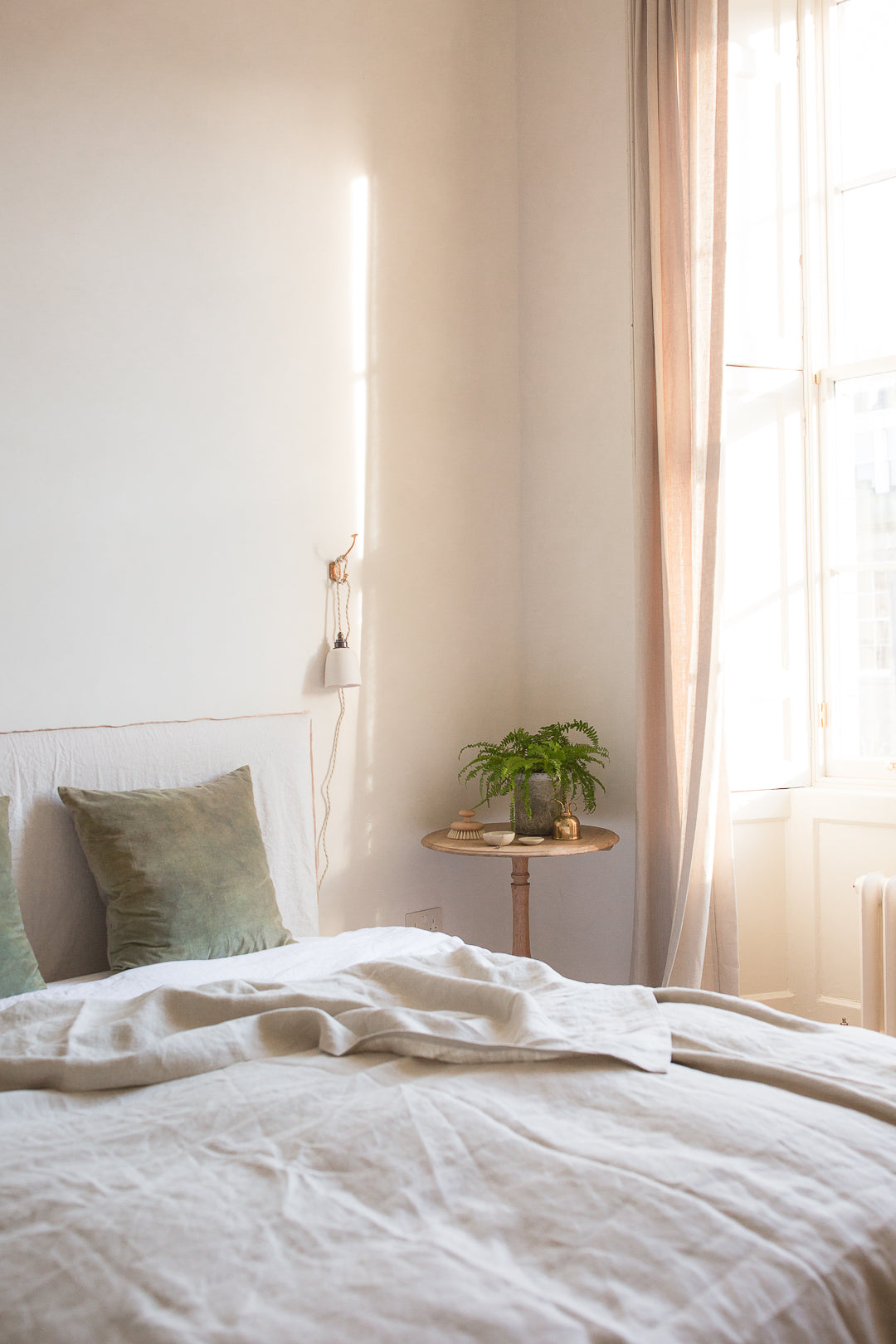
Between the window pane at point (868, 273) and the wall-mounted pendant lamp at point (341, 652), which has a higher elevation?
the window pane at point (868, 273)

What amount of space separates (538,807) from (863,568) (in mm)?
1269

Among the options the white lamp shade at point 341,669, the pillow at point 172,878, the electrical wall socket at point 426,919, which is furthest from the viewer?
the electrical wall socket at point 426,919

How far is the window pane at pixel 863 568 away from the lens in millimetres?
3283

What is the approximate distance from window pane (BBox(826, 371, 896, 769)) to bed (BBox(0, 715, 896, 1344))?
1.73 m

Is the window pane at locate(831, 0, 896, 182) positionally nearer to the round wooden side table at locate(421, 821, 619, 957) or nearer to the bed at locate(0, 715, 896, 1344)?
the round wooden side table at locate(421, 821, 619, 957)

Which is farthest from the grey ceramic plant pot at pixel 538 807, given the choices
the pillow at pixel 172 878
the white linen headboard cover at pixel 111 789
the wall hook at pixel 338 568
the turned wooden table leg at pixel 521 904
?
the pillow at pixel 172 878

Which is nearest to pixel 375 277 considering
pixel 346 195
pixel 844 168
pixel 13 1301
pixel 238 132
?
pixel 346 195

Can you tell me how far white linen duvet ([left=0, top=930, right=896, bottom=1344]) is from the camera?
102 cm

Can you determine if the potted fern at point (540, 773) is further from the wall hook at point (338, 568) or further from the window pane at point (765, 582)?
the wall hook at point (338, 568)

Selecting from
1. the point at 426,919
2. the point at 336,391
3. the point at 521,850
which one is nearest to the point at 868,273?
the point at 336,391

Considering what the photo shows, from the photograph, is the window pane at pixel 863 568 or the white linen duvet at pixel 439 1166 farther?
the window pane at pixel 863 568

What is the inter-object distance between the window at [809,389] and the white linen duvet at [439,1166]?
1.73 meters

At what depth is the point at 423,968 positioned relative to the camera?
195 centimetres

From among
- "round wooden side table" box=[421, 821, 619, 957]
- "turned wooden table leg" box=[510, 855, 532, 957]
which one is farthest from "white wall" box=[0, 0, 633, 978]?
"turned wooden table leg" box=[510, 855, 532, 957]
